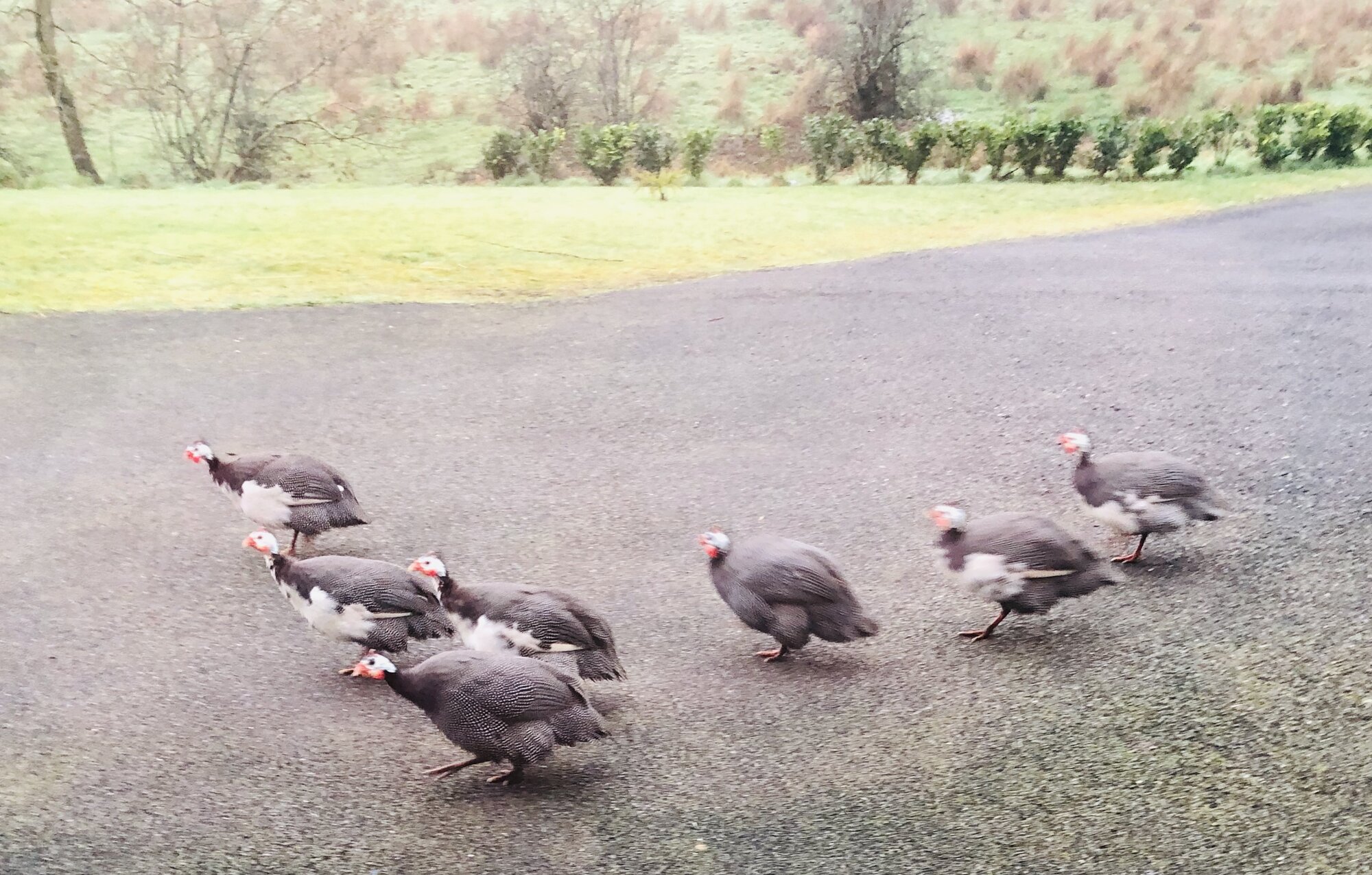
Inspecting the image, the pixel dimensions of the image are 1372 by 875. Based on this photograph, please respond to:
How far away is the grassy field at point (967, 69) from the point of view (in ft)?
31.2

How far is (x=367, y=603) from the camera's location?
2844 millimetres

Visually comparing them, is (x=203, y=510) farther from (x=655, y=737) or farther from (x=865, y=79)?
(x=865, y=79)

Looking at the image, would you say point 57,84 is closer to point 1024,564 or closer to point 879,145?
point 879,145

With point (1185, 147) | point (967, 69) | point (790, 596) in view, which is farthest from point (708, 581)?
point (967, 69)

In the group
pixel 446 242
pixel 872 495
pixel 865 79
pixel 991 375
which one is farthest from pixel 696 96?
pixel 872 495

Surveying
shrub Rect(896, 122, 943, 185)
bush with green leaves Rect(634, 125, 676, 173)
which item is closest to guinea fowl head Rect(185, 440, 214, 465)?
bush with green leaves Rect(634, 125, 676, 173)

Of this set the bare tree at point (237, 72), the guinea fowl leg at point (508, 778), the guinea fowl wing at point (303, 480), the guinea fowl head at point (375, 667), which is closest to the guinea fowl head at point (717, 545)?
the guinea fowl leg at point (508, 778)

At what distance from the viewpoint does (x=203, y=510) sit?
13.1 feet

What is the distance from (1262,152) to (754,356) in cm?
635

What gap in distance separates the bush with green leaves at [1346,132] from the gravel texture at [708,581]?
3133 millimetres

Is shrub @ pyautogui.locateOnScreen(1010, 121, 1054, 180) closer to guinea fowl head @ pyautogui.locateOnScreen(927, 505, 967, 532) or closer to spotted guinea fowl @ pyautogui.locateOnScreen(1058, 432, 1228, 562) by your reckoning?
spotted guinea fowl @ pyautogui.locateOnScreen(1058, 432, 1228, 562)

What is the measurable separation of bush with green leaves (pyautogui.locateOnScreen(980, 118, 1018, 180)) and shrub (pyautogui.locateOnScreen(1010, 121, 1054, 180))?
50mm

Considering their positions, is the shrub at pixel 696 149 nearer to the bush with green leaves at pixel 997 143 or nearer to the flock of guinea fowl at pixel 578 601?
the bush with green leaves at pixel 997 143

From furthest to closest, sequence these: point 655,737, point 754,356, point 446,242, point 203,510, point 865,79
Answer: point 865,79
point 446,242
point 754,356
point 203,510
point 655,737
